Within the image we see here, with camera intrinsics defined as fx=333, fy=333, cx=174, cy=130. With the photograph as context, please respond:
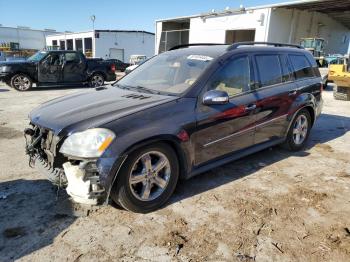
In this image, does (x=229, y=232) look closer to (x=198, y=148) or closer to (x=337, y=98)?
(x=198, y=148)

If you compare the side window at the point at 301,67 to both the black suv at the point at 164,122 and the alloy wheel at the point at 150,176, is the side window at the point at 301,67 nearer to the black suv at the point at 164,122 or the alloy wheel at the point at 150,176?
the black suv at the point at 164,122

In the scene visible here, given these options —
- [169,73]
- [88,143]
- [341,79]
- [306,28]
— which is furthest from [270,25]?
[88,143]

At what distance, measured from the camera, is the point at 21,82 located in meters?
13.5

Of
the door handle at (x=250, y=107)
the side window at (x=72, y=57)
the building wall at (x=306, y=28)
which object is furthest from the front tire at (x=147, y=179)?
the building wall at (x=306, y=28)

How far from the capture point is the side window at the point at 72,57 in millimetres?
14237

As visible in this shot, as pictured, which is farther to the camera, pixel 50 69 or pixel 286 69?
pixel 50 69

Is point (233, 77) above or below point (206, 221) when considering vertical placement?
above

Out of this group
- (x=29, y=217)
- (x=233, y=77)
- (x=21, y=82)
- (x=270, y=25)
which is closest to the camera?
(x=29, y=217)

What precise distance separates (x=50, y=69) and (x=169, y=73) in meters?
11.0

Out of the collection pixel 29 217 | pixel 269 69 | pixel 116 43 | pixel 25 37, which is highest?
pixel 25 37

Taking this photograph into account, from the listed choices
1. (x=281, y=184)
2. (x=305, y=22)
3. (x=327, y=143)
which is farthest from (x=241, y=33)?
(x=281, y=184)

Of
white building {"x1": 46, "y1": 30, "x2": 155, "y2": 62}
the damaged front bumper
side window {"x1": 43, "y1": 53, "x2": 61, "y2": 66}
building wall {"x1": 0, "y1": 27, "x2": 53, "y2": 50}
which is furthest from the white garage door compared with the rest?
the damaged front bumper

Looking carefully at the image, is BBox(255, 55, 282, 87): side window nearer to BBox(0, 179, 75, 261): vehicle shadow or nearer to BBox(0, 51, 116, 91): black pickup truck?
BBox(0, 179, 75, 261): vehicle shadow

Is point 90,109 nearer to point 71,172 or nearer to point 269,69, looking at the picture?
point 71,172
